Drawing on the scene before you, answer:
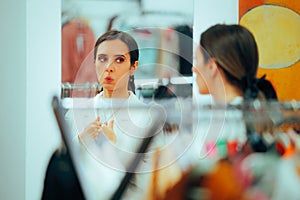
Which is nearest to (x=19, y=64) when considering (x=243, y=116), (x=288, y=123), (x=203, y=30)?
(x=203, y=30)

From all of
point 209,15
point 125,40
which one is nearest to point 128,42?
point 125,40

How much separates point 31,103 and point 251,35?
0.74 meters

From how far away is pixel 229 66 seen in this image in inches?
42.6

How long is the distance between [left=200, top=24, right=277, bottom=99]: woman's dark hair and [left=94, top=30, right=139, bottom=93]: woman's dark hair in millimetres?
214

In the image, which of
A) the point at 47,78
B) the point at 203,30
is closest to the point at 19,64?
the point at 47,78

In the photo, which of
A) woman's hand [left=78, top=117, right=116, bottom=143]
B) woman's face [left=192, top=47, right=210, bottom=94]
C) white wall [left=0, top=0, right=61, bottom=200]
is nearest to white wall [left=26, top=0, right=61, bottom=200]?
white wall [left=0, top=0, right=61, bottom=200]

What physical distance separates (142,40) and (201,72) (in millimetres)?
214

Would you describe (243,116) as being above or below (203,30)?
below

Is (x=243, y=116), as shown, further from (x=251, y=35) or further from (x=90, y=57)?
(x=90, y=57)

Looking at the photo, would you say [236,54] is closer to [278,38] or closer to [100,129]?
[278,38]

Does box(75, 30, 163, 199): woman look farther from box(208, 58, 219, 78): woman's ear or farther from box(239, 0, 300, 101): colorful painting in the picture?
box(239, 0, 300, 101): colorful painting

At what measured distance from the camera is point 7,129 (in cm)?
110

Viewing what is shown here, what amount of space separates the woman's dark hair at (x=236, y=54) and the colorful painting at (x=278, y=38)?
0.02 m

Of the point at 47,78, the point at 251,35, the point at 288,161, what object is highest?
the point at 251,35
